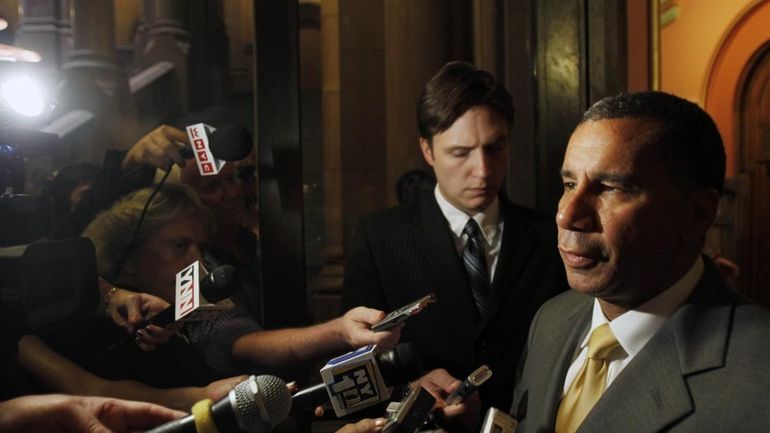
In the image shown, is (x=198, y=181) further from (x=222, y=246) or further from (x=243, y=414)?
(x=243, y=414)

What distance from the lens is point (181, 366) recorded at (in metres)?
2.15

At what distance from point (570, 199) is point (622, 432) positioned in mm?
426

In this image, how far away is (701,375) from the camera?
1.23 metres

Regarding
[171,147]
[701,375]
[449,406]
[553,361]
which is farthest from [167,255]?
[701,375]

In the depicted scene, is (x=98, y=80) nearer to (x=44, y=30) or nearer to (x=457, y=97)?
(x=44, y=30)

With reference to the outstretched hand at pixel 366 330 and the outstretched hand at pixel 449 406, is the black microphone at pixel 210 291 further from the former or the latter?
the outstretched hand at pixel 449 406

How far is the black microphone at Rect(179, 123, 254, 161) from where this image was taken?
Result: 2.17 m

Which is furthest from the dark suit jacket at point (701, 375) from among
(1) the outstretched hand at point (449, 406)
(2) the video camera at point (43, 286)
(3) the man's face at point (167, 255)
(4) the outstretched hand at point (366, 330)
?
(2) the video camera at point (43, 286)

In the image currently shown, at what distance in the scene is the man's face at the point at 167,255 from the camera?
2.09 metres

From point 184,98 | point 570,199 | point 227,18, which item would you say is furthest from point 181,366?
point 570,199

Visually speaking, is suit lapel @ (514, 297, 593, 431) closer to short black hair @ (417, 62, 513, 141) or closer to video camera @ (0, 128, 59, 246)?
short black hair @ (417, 62, 513, 141)

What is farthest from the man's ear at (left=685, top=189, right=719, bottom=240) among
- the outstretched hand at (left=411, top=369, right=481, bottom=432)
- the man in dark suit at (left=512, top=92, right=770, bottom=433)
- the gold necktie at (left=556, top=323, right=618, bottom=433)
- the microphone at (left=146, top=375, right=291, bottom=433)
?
the microphone at (left=146, top=375, right=291, bottom=433)

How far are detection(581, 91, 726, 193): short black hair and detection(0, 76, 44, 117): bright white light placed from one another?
1286mm

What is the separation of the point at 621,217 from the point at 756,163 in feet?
3.74
